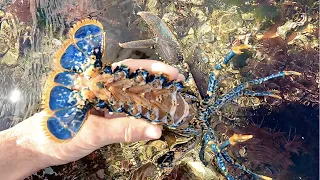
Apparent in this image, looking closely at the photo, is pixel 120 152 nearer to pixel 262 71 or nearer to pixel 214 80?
pixel 214 80

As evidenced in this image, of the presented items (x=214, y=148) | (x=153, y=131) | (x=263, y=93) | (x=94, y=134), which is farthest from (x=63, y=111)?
(x=263, y=93)

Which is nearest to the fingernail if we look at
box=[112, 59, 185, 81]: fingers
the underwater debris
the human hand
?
the human hand

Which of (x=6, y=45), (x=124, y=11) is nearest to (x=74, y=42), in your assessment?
(x=124, y=11)

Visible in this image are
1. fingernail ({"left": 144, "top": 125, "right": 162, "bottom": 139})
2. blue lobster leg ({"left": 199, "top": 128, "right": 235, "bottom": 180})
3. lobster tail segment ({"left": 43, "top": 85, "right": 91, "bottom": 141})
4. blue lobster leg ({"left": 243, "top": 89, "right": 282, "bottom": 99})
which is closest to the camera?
lobster tail segment ({"left": 43, "top": 85, "right": 91, "bottom": 141})

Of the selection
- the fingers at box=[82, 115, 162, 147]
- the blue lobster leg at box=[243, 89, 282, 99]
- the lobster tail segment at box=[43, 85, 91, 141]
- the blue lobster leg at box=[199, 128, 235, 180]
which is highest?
the lobster tail segment at box=[43, 85, 91, 141]

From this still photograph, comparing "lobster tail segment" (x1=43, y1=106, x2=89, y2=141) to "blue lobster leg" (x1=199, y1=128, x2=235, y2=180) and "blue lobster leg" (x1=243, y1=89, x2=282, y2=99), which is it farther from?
"blue lobster leg" (x1=243, y1=89, x2=282, y2=99)

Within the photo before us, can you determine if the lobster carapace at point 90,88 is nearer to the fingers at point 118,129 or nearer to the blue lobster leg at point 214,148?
the fingers at point 118,129

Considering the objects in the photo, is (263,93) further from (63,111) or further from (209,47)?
(63,111)

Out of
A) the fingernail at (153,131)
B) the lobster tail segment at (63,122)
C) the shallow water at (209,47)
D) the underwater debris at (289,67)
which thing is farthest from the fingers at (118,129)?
the underwater debris at (289,67)
